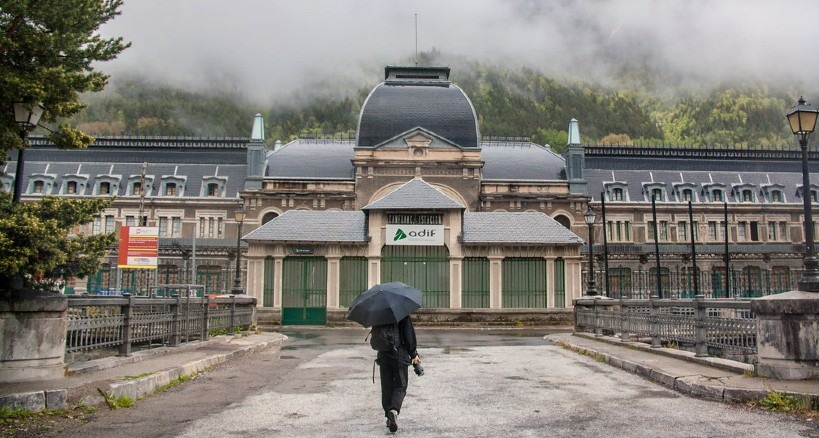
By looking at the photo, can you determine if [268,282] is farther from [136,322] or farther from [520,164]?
[520,164]

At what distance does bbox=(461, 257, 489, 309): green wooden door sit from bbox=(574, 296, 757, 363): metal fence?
875 cm

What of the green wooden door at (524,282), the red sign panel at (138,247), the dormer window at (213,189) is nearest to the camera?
the red sign panel at (138,247)

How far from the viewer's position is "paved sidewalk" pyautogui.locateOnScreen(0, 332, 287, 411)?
9109 millimetres

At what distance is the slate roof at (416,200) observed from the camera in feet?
110

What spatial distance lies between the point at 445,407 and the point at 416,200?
24659 mm

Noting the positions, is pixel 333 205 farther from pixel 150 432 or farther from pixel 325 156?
pixel 150 432

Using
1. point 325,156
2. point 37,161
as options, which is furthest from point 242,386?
point 37,161

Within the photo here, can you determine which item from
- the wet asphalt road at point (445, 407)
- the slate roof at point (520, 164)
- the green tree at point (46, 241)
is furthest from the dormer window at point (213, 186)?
the green tree at point (46, 241)

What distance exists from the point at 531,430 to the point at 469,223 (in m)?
27.1

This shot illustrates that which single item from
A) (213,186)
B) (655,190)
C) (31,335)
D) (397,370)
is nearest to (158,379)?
(31,335)

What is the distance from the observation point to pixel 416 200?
3419 centimetres

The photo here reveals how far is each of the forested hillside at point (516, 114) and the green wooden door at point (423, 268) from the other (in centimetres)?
9026

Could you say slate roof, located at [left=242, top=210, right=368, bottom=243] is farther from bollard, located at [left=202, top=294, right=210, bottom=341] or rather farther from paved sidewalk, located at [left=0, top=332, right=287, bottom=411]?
paved sidewalk, located at [left=0, top=332, right=287, bottom=411]

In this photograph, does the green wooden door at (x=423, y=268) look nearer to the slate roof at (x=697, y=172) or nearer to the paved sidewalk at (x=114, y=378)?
the paved sidewalk at (x=114, y=378)
